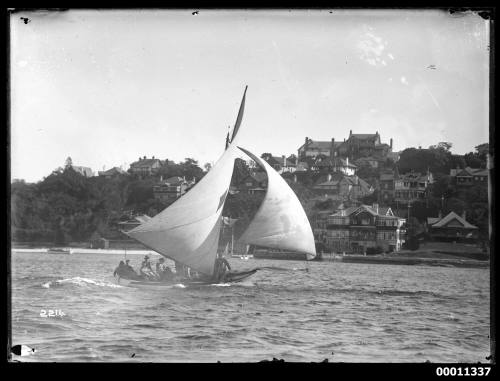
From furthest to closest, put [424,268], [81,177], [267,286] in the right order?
[424,268], [267,286], [81,177]

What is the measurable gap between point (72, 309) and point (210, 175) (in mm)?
3550

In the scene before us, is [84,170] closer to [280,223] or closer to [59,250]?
[59,250]

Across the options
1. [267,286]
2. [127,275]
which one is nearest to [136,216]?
[127,275]

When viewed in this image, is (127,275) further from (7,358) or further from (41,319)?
(7,358)

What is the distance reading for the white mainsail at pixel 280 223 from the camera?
11500 millimetres

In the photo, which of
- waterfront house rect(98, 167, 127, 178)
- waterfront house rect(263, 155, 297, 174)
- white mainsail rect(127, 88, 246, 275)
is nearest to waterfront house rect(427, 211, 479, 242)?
waterfront house rect(263, 155, 297, 174)

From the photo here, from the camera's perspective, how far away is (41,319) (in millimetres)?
8023

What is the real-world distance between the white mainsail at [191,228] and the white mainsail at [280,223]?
2.48 ft

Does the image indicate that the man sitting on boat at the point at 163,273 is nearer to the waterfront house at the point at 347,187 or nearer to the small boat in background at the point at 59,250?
the small boat in background at the point at 59,250

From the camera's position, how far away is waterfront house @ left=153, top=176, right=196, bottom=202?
36.1 feet

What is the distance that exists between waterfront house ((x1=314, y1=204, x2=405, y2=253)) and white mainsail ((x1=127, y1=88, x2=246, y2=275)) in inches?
74.5

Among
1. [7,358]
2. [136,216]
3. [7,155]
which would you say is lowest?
[7,358]

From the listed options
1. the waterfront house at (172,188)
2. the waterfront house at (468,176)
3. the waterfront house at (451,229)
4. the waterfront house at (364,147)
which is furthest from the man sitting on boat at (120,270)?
the waterfront house at (468,176)

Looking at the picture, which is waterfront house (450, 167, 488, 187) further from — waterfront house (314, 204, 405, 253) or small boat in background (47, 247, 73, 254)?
small boat in background (47, 247, 73, 254)
